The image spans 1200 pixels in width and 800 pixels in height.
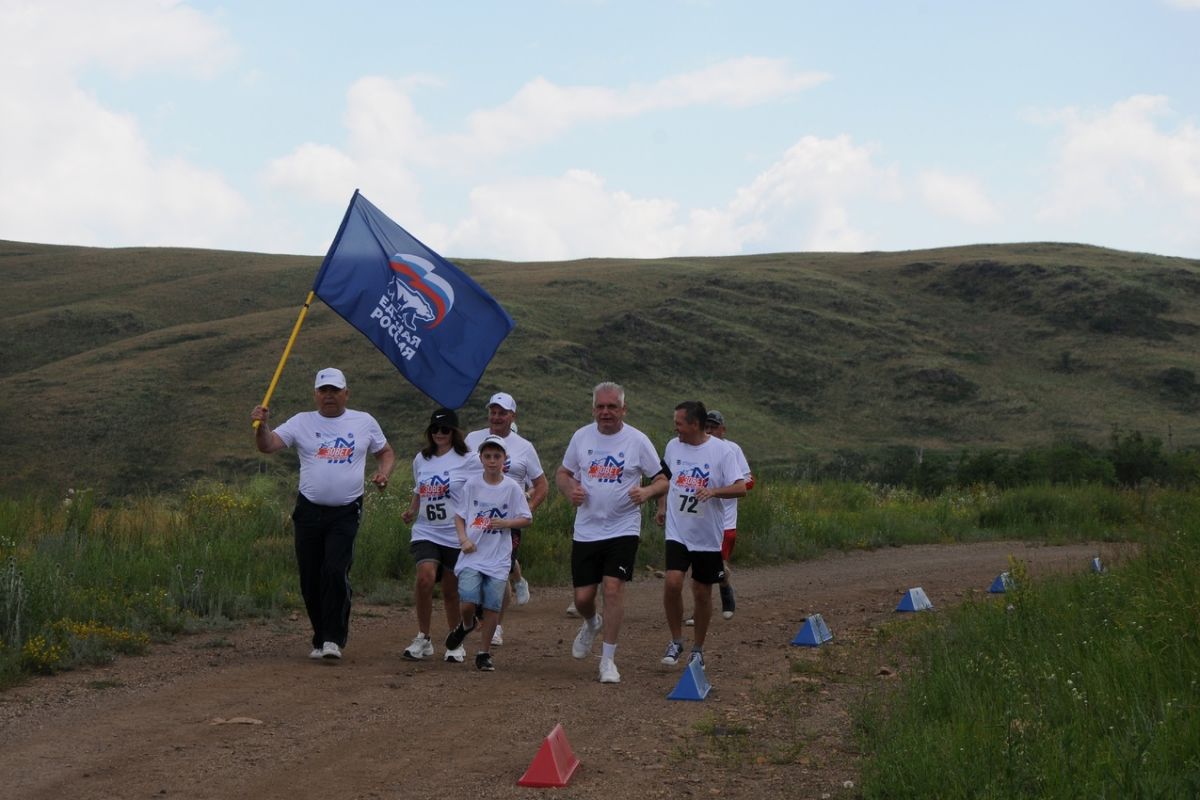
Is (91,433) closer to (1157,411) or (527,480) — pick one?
(527,480)

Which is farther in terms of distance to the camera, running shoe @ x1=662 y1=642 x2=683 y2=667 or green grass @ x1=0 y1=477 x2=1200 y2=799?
running shoe @ x1=662 y1=642 x2=683 y2=667

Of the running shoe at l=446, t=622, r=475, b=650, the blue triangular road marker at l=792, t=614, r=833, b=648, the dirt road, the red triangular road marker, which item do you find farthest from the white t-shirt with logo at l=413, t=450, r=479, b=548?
the red triangular road marker

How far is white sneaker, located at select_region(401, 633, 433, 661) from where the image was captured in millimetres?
10016

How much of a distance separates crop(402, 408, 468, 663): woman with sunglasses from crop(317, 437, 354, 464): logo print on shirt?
49 centimetres

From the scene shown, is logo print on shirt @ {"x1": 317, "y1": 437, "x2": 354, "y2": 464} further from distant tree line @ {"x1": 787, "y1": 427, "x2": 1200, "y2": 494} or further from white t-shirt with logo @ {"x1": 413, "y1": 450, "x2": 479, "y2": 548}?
distant tree line @ {"x1": 787, "y1": 427, "x2": 1200, "y2": 494}

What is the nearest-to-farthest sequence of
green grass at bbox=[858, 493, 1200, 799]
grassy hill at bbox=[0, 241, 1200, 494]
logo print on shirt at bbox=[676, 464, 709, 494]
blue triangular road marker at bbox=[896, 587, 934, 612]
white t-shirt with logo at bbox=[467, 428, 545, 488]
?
green grass at bbox=[858, 493, 1200, 799]
logo print on shirt at bbox=[676, 464, 709, 494]
white t-shirt with logo at bbox=[467, 428, 545, 488]
blue triangular road marker at bbox=[896, 587, 934, 612]
grassy hill at bbox=[0, 241, 1200, 494]

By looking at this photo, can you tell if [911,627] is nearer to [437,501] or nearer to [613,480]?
[613,480]

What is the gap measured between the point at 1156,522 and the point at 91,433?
35.7 m

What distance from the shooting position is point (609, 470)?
9.58 m

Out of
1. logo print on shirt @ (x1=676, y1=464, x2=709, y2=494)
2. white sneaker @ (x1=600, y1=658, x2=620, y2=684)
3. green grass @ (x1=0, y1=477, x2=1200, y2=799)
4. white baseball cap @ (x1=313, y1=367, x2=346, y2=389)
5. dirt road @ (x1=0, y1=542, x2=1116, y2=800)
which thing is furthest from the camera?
white baseball cap @ (x1=313, y1=367, x2=346, y2=389)

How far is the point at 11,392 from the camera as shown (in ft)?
159

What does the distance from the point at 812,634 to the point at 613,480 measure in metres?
2.56

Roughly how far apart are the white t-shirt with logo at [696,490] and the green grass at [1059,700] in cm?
165

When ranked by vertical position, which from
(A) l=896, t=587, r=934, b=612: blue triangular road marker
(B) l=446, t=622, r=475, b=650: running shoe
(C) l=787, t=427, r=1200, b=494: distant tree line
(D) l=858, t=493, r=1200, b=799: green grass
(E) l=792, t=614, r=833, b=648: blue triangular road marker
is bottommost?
(C) l=787, t=427, r=1200, b=494: distant tree line
